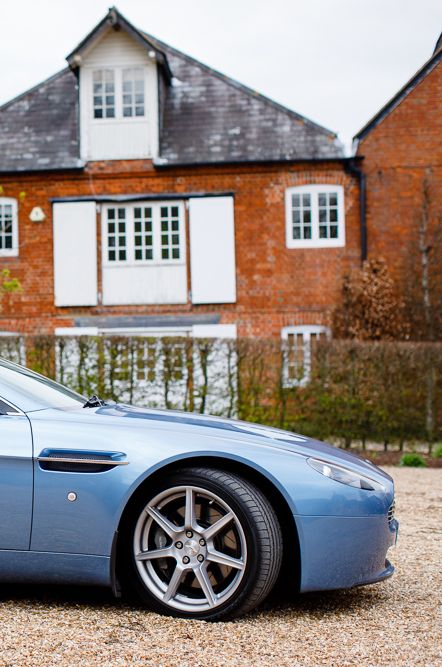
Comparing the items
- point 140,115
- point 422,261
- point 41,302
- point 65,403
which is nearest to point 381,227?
point 422,261

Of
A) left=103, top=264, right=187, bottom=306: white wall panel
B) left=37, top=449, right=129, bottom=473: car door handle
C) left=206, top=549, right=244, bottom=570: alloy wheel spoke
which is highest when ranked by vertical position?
left=103, top=264, right=187, bottom=306: white wall panel

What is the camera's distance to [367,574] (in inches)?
169

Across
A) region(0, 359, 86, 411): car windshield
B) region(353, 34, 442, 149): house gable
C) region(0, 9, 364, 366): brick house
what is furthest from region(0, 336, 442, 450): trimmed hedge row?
region(0, 359, 86, 411): car windshield

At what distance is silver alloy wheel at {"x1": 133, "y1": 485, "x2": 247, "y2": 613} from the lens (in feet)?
13.5

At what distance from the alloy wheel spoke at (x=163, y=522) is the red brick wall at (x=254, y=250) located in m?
15.8

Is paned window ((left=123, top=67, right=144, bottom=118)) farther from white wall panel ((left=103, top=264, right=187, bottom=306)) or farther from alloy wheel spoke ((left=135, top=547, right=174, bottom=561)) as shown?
alloy wheel spoke ((left=135, top=547, right=174, bottom=561))

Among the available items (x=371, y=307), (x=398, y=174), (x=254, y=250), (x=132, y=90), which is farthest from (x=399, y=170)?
(x=132, y=90)

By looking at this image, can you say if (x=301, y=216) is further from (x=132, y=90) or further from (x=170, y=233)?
(x=132, y=90)

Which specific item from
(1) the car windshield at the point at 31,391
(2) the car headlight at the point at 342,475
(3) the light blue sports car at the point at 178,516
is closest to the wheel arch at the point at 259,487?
(3) the light blue sports car at the point at 178,516

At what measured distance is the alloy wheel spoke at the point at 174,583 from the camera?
413 centimetres

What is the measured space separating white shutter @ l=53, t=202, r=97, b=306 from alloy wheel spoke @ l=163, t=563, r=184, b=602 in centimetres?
1659

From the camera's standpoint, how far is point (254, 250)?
2016 cm

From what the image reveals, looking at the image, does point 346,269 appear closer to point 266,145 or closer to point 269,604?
point 266,145

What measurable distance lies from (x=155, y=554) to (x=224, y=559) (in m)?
0.32
